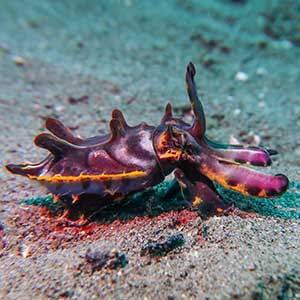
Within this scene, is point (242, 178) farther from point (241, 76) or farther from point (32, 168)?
point (241, 76)

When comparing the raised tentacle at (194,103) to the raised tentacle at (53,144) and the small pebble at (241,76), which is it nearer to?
the raised tentacle at (53,144)

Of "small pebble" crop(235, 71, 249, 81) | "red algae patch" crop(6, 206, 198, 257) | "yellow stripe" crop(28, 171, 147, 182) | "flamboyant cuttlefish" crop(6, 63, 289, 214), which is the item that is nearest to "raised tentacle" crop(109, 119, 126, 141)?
"flamboyant cuttlefish" crop(6, 63, 289, 214)

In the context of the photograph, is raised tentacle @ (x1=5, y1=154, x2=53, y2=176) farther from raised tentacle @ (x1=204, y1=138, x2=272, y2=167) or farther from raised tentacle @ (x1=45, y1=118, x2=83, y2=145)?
raised tentacle @ (x1=204, y1=138, x2=272, y2=167)

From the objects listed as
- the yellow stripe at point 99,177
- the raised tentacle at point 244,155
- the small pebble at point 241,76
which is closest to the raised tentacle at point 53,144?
the yellow stripe at point 99,177

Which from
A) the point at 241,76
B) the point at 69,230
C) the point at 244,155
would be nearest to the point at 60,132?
the point at 69,230

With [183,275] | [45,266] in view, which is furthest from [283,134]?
[45,266]

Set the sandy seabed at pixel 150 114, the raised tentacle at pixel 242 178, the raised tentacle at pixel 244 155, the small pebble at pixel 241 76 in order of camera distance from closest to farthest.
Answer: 1. the sandy seabed at pixel 150 114
2. the raised tentacle at pixel 242 178
3. the raised tentacle at pixel 244 155
4. the small pebble at pixel 241 76

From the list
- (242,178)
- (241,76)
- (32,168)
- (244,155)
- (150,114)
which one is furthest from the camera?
(241,76)
